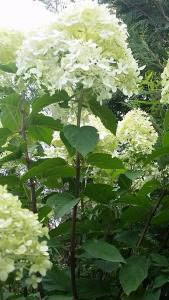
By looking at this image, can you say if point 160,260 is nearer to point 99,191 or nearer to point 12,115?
point 99,191

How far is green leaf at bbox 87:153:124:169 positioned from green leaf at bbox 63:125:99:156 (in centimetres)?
15

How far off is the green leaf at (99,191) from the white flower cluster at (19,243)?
72cm

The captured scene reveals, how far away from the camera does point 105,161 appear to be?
2.38 metres

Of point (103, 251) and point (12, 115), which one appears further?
point (12, 115)

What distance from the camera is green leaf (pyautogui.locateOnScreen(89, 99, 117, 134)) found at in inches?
93.7

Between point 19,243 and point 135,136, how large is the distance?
148cm

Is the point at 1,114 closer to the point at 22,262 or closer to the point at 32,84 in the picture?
the point at 32,84

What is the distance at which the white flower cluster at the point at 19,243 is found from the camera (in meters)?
1.54

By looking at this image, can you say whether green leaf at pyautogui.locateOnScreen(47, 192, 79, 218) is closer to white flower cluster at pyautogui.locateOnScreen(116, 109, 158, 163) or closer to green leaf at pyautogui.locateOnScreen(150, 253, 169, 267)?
green leaf at pyautogui.locateOnScreen(150, 253, 169, 267)

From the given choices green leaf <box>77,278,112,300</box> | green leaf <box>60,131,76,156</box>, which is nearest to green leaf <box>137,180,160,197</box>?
green leaf <box>60,131,76,156</box>

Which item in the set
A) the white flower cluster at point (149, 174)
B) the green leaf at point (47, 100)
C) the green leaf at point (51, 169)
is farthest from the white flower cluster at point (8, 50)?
the white flower cluster at point (149, 174)

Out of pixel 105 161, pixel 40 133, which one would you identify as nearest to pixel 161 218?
pixel 105 161

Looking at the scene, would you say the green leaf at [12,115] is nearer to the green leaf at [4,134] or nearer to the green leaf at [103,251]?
the green leaf at [4,134]

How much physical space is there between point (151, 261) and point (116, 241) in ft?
0.98
